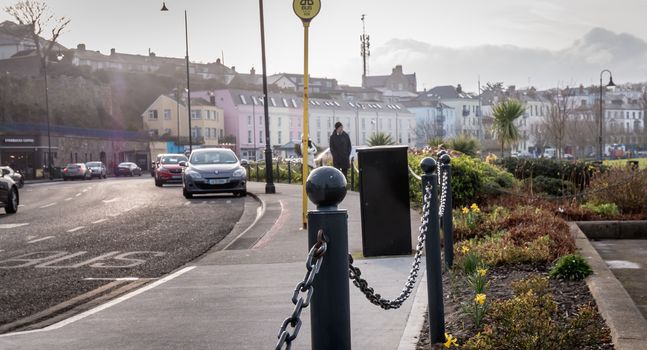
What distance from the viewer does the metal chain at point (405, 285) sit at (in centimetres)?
382

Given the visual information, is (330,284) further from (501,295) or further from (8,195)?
(8,195)

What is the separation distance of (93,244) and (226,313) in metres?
7.33

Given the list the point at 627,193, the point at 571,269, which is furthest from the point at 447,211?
the point at 627,193

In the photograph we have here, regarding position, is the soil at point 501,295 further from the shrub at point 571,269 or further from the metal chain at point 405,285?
the metal chain at point 405,285

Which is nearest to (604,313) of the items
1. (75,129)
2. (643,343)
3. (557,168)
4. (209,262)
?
(643,343)

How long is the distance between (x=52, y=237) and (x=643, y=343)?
40.8 ft

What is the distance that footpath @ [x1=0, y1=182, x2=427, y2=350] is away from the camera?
232 inches

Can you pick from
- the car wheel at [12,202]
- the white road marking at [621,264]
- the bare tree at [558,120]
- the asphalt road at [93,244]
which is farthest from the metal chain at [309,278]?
the bare tree at [558,120]

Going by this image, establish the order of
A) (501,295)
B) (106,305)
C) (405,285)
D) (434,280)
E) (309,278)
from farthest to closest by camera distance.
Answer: (106,305), (501,295), (434,280), (405,285), (309,278)

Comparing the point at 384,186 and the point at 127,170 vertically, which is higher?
the point at 384,186

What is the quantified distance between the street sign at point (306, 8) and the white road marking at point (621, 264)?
612 centimetres

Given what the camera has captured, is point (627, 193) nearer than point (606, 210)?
No

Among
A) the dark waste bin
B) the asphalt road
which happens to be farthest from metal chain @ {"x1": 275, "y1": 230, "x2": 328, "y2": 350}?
the dark waste bin

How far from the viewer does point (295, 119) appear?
131125mm
